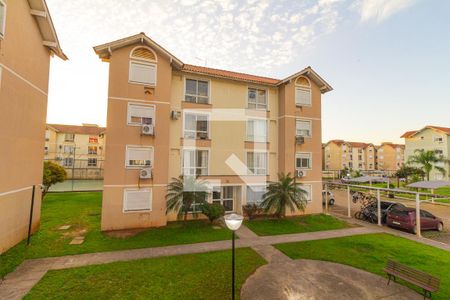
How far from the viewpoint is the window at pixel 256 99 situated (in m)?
17.7

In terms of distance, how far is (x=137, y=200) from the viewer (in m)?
13.4

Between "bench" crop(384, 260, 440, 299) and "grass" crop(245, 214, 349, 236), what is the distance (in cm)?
632

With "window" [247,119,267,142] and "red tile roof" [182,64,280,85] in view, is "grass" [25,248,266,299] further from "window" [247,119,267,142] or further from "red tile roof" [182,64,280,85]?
"red tile roof" [182,64,280,85]

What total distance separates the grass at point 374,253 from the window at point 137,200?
26.7 feet

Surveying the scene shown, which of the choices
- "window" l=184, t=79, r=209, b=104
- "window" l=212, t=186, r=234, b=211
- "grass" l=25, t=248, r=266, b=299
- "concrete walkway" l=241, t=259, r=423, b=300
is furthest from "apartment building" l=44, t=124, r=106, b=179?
"concrete walkway" l=241, t=259, r=423, b=300

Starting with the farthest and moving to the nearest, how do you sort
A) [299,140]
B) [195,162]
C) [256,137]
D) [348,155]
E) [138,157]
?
[348,155]
[256,137]
[299,140]
[195,162]
[138,157]

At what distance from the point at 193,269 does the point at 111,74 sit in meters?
11.9

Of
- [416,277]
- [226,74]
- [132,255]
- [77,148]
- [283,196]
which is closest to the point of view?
[416,277]

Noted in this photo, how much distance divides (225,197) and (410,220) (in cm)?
1243

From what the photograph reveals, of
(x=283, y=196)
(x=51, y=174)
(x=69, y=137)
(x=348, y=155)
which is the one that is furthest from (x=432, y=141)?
(x=69, y=137)

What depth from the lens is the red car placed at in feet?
46.0

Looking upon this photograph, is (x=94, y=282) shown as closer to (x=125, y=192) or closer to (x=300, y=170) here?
(x=125, y=192)

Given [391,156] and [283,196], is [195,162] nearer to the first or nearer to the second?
[283,196]

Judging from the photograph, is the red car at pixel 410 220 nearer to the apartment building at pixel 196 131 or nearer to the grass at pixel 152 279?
the apartment building at pixel 196 131
